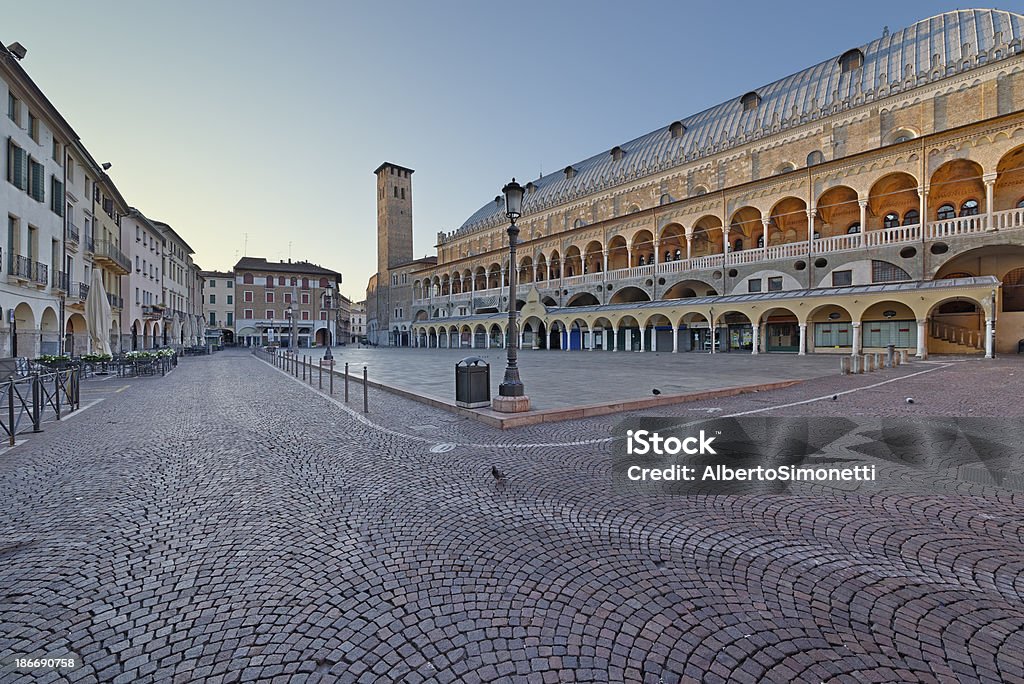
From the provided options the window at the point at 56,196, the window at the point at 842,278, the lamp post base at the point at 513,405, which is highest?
the window at the point at 56,196

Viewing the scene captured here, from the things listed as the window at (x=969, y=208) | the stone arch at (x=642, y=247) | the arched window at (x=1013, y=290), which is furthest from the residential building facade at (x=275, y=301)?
the arched window at (x=1013, y=290)

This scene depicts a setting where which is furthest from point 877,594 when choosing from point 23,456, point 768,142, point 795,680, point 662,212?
point 768,142

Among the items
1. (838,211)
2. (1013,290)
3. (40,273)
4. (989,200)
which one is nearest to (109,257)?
(40,273)

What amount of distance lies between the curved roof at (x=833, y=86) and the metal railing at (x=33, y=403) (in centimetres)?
4445

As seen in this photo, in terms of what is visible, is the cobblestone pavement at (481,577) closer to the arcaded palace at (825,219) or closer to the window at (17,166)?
the window at (17,166)

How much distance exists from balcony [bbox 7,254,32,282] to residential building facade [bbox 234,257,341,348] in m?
55.0

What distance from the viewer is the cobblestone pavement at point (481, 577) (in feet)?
7.53

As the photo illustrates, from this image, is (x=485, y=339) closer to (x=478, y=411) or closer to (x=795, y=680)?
(x=478, y=411)

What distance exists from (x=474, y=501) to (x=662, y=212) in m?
39.5

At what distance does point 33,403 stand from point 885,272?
37.4m

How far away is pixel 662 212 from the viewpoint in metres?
39.5

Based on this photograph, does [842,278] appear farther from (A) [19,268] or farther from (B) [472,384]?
(A) [19,268]

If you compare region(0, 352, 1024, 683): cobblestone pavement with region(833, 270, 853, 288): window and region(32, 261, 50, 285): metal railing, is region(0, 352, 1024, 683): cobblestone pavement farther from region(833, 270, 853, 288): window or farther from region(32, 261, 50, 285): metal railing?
region(833, 270, 853, 288): window

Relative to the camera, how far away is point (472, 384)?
950 cm
